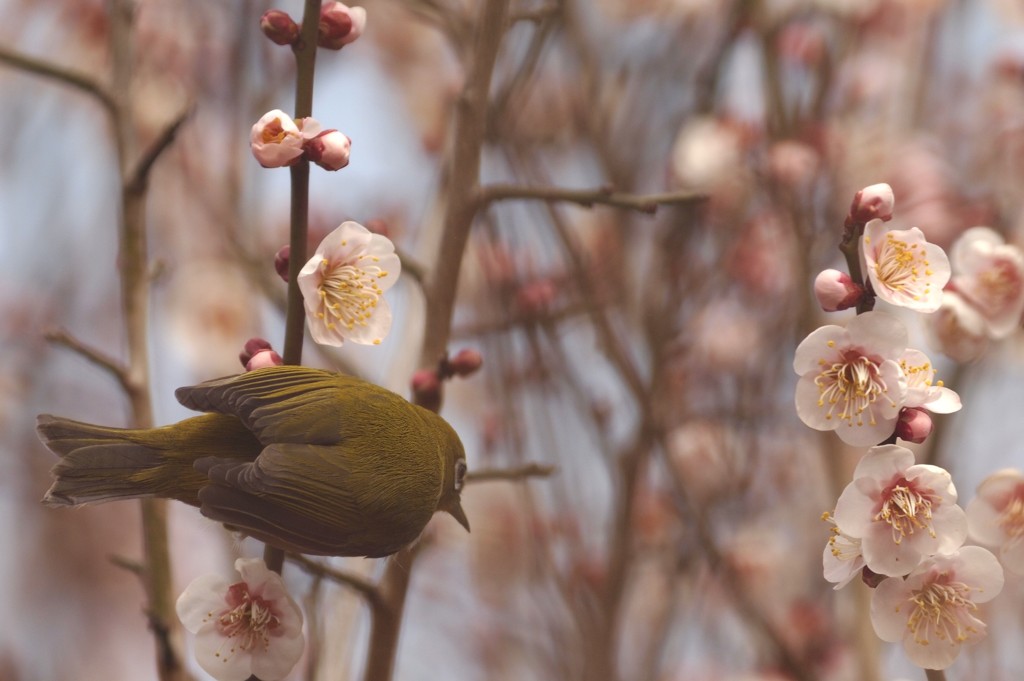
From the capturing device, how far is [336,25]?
1.29 m

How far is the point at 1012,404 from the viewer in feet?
10.2

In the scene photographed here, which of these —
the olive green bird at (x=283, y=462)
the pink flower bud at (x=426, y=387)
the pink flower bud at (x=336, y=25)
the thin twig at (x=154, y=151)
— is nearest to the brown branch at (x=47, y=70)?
the thin twig at (x=154, y=151)

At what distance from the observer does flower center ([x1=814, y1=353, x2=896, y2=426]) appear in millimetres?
1192

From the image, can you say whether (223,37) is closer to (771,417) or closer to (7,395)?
(7,395)

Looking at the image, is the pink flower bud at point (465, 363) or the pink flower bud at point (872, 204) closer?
the pink flower bud at point (872, 204)

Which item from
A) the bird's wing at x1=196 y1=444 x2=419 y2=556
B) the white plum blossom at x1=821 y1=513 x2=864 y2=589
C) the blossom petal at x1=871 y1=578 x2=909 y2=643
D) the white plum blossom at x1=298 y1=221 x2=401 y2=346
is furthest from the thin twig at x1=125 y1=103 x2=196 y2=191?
the blossom petal at x1=871 y1=578 x2=909 y2=643

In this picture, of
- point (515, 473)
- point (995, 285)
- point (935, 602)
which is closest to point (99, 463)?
point (515, 473)

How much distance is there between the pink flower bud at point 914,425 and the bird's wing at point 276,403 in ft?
2.23

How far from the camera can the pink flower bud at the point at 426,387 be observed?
1375 mm

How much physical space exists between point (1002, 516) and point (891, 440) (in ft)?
0.87

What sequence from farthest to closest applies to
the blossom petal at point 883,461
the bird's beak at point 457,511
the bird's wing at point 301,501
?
1. the bird's beak at point 457,511
2. the blossom petal at point 883,461
3. the bird's wing at point 301,501

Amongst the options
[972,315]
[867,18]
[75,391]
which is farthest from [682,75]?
[75,391]

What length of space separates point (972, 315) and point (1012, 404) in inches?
71.3

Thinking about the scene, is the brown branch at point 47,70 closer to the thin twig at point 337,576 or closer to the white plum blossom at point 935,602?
the thin twig at point 337,576
